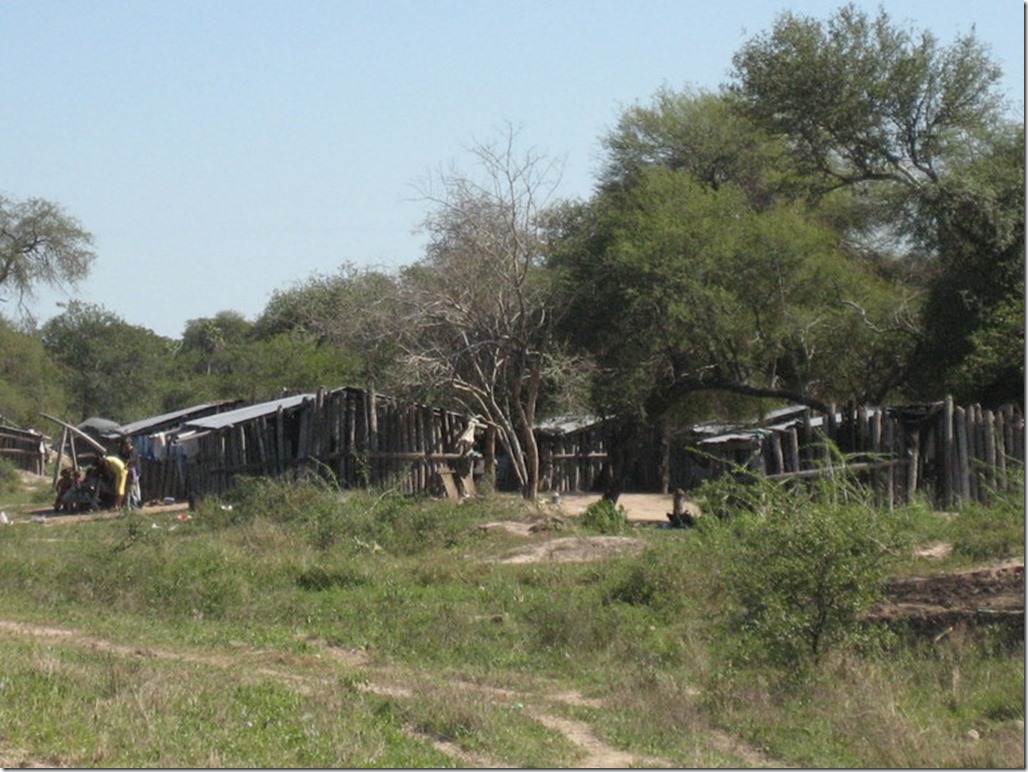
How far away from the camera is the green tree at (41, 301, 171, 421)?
56.7 metres

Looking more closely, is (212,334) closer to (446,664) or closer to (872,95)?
(872,95)

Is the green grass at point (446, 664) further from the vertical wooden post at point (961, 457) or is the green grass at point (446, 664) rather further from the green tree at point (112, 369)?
the green tree at point (112, 369)

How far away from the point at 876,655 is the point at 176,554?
351 inches

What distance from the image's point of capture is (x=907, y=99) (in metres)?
25.2

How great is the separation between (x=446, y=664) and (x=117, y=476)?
18.7m

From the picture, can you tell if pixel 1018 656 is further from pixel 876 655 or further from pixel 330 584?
pixel 330 584

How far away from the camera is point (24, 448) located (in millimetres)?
45312

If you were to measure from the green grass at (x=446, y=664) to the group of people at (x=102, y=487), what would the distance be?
10.9 meters

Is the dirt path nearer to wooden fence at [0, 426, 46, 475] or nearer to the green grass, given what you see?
the green grass

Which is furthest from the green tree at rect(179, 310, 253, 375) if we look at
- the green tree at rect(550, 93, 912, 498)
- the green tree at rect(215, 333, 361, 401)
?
the green tree at rect(550, 93, 912, 498)

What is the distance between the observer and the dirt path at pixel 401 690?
738 centimetres

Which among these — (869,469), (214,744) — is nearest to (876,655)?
(214,744)

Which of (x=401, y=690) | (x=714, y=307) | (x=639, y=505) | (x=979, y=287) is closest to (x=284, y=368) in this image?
(x=639, y=505)

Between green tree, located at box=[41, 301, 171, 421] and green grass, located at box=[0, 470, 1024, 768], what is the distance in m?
40.8
